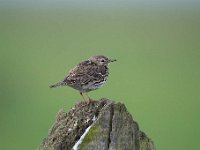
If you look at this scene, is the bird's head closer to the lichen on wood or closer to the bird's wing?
the bird's wing

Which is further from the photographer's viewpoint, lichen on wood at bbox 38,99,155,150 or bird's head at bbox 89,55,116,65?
bird's head at bbox 89,55,116,65

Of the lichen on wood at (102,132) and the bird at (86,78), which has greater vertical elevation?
the bird at (86,78)

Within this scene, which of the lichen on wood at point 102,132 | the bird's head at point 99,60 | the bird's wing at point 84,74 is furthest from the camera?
the bird's head at point 99,60

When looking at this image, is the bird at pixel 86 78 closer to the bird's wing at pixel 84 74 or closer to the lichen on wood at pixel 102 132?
the bird's wing at pixel 84 74

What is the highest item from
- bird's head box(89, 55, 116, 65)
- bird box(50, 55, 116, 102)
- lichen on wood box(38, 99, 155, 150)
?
bird's head box(89, 55, 116, 65)

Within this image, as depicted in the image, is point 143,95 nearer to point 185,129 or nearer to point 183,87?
point 183,87

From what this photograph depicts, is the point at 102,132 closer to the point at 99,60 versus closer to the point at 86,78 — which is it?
the point at 86,78

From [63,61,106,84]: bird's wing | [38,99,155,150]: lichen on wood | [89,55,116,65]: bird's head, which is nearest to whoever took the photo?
[38,99,155,150]: lichen on wood

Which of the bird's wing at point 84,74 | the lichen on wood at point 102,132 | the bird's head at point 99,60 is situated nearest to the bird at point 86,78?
the bird's wing at point 84,74

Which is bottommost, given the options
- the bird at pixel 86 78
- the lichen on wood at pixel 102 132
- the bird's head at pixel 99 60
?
the lichen on wood at pixel 102 132

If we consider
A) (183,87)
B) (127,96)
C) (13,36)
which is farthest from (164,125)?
(13,36)

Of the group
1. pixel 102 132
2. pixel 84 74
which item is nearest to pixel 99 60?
pixel 84 74

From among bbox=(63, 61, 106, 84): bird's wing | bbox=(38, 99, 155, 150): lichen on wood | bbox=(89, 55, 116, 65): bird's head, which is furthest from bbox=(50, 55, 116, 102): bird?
bbox=(38, 99, 155, 150): lichen on wood
